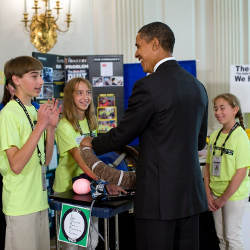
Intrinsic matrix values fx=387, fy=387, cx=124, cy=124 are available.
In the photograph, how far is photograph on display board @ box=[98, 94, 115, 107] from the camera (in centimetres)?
452

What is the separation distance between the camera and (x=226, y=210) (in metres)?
2.80

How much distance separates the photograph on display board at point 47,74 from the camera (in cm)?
404

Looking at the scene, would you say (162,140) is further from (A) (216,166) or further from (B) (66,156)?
(A) (216,166)

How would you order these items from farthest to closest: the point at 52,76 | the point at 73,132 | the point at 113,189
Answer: the point at 52,76
the point at 73,132
the point at 113,189

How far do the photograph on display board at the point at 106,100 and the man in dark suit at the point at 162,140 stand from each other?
8.86 ft

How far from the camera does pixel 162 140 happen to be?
1.71 meters

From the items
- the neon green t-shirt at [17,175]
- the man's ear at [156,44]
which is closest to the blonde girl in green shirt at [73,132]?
the neon green t-shirt at [17,175]

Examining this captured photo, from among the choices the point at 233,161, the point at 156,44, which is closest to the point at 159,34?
the point at 156,44

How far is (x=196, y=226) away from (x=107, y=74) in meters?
2.90

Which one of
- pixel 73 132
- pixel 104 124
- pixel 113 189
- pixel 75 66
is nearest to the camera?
pixel 113 189

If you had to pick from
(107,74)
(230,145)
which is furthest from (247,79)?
(230,145)

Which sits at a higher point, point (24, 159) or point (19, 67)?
point (19, 67)

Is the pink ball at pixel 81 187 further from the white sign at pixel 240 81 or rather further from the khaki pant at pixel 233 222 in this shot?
the white sign at pixel 240 81

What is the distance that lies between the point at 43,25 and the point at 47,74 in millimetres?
804
